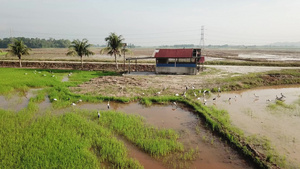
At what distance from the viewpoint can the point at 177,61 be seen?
2370 centimetres

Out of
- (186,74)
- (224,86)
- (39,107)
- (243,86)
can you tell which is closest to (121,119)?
(39,107)

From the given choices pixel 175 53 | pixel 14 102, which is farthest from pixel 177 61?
pixel 14 102

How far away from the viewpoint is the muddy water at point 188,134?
255 inches

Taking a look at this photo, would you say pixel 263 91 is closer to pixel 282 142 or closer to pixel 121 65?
pixel 282 142

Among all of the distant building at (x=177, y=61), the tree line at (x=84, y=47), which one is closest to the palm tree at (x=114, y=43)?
the tree line at (x=84, y=47)

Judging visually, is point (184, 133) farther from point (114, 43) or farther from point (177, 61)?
point (114, 43)

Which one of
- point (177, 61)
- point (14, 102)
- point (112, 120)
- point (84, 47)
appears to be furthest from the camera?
point (84, 47)

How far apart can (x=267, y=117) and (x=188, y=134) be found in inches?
200

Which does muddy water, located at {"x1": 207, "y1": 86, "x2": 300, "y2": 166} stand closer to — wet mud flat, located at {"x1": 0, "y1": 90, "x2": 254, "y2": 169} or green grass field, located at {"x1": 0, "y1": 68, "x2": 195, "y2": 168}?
wet mud flat, located at {"x1": 0, "y1": 90, "x2": 254, "y2": 169}

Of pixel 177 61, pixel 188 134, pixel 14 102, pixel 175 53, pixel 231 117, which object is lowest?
pixel 188 134

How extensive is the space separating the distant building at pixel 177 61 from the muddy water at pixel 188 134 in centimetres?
1185

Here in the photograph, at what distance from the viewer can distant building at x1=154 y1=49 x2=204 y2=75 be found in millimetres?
22984

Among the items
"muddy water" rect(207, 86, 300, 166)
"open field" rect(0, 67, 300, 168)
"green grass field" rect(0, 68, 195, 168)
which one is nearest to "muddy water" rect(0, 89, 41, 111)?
"open field" rect(0, 67, 300, 168)

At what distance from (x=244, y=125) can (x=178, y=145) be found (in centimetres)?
415
